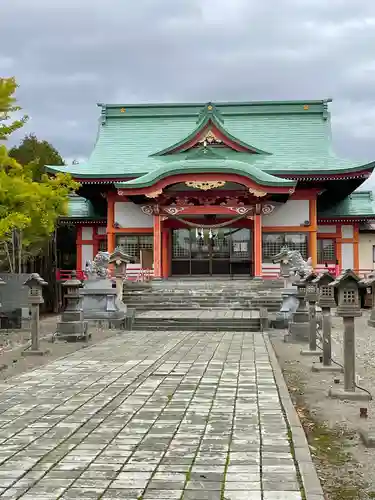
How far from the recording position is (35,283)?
1165 cm

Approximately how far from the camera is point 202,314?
19.2 metres

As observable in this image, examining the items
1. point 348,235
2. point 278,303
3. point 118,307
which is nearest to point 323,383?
point 118,307

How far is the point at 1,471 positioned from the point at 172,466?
1.38 metres

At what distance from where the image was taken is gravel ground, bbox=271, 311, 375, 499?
5.33 m

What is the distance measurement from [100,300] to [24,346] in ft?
17.4

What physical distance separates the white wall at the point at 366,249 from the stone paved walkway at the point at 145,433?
20.9 meters

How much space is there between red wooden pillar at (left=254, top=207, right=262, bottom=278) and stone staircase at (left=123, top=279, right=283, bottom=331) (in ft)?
3.46

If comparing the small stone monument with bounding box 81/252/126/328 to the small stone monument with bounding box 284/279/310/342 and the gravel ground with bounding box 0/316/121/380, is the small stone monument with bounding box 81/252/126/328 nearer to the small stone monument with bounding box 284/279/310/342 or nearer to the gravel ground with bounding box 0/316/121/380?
the gravel ground with bounding box 0/316/121/380

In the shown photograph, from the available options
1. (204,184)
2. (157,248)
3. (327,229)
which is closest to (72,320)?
(157,248)

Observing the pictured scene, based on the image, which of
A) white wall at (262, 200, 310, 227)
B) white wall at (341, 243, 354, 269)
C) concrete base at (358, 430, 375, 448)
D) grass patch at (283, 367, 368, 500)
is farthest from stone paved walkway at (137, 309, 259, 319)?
concrete base at (358, 430, 375, 448)

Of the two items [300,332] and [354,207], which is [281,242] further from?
[300,332]

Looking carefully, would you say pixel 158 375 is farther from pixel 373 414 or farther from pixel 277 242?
pixel 277 242

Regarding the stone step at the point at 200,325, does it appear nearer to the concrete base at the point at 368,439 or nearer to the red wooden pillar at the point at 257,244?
the red wooden pillar at the point at 257,244

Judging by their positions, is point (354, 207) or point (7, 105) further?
point (354, 207)
